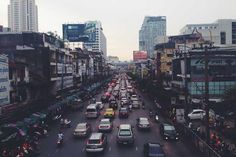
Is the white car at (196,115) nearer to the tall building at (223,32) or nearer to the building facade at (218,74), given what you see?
the building facade at (218,74)

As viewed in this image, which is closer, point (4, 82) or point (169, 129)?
point (169, 129)

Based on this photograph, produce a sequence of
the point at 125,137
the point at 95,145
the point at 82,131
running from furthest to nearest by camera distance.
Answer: the point at 82,131
the point at 125,137
the point at 95,145

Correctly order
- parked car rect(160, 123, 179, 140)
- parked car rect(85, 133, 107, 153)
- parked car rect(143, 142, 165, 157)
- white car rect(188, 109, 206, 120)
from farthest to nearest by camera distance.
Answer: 1. white car rect(188, 109, 206, 120)
2. parked car rect(160, 123, 179, 140)
3. parked car rect(85, 133, 107, 153)
4. parked car rect(143, 142, 165, 157)

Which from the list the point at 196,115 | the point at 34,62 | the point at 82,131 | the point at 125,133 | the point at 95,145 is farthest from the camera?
the point at 34,62

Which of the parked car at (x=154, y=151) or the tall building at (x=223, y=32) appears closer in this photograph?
the parked car at (x=154, y=151)

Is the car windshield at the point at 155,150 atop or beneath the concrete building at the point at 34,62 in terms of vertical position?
beneath

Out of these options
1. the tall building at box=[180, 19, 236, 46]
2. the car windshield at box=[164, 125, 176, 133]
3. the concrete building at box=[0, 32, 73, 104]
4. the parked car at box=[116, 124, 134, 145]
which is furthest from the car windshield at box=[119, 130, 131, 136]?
the tall building at box=[180, 19, 236, 46]

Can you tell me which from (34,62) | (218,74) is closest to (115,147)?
(218,74)

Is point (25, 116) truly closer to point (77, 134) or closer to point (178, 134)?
point (77, 134)

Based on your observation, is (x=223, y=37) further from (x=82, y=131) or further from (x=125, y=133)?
(x=125, y=133)

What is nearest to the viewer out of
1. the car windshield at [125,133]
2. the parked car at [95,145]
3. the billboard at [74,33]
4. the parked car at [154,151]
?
the parked car at [154,151]

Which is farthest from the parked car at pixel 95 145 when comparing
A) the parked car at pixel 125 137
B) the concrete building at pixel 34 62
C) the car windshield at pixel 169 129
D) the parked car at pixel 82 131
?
the concrete building at pixel 34 62

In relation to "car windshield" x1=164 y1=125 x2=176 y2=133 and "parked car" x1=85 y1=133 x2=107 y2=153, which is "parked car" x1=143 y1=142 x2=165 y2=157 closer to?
"parked car" x1=85 y1=133 x2=107 y2=153

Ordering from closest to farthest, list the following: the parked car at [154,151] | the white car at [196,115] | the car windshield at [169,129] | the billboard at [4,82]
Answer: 1. the parked car at [154,151]
2. the car windshield at [169,129]
3. the billboard at [4,82]
4. the white car at [196,115]
